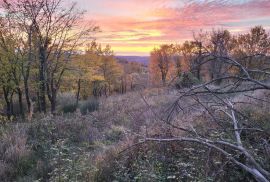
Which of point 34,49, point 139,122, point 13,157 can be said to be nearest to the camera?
point 13,157

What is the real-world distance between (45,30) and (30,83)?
433cm

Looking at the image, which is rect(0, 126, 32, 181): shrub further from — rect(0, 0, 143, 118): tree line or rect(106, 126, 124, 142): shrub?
rect(0, 0, 143, 118): tree line

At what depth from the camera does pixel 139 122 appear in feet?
30.4

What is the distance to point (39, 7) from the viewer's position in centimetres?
2012

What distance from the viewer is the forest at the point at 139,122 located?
312 centimetres

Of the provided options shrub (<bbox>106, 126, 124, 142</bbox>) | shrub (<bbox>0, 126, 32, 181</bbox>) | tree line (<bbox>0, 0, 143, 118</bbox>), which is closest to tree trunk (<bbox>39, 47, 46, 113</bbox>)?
tree line (<bbox>0, 0, 143, 118</bbox>)

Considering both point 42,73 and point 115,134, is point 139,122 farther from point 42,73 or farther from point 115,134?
point 42,73

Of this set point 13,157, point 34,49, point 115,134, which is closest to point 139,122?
point 115,134

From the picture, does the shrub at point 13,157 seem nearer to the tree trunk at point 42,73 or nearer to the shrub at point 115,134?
the shrub at point 115,134

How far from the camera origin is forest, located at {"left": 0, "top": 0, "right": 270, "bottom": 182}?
3.12m

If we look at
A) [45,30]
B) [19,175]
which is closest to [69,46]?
[45,30]

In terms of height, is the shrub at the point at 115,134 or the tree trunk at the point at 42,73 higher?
the tree trunk at the point at 42,73

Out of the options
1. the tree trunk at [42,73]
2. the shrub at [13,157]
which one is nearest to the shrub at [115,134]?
the shrub at [13,157]

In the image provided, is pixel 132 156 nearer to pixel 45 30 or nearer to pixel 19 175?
pixel 19 175
